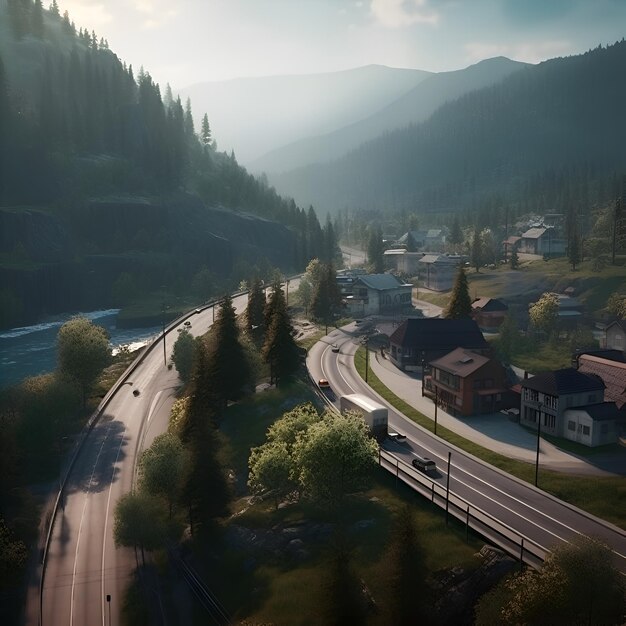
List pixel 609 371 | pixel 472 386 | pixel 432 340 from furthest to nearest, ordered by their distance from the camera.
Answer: pixel 432 340, pixel 472 386, pixel 609 371

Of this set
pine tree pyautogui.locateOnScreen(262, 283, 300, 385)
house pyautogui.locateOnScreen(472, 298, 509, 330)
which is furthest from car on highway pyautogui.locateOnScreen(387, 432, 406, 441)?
house pyautogui.locateOnScreen(472, 298, 509, 330)

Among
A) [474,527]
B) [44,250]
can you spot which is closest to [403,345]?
[474,527]

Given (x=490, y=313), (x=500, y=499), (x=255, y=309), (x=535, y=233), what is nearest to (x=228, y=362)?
(x=255, y=309)

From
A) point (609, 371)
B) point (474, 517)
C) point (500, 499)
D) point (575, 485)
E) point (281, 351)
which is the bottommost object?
point (575, 485)

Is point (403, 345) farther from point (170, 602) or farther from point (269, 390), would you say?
point (170, 602)

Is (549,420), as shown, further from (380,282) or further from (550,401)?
(380,282)

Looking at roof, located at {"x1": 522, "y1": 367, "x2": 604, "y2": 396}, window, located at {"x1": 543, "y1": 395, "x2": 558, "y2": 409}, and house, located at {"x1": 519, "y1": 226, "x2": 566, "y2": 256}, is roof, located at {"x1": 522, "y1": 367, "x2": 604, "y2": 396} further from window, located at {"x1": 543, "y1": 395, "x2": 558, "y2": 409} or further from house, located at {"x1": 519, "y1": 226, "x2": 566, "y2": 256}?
house, located at {"x1": 519, "y1": 226, "x2": 566, "y2": 256}
